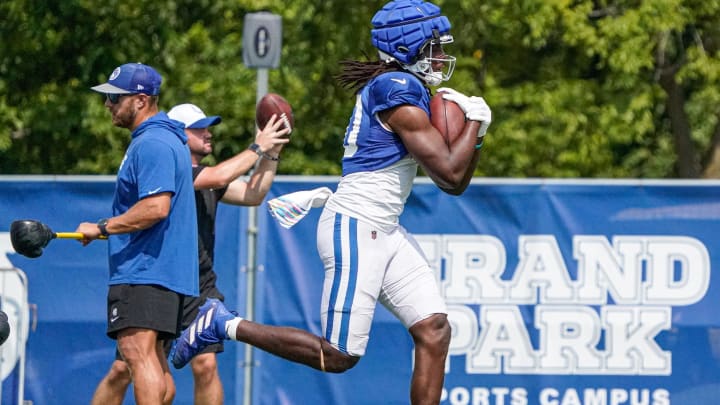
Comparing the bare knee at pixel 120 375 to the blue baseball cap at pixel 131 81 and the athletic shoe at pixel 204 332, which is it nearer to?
the athletic shoe at pixel 204 332

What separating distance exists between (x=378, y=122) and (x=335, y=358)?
1.17 meters

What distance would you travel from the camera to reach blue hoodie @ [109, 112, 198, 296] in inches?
274

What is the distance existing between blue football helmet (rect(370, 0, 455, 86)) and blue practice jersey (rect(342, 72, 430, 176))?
0.47ft

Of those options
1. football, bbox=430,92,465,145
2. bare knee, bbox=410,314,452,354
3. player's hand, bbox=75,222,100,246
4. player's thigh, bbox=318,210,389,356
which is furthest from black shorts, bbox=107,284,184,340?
football, bbox=430,92,465,145

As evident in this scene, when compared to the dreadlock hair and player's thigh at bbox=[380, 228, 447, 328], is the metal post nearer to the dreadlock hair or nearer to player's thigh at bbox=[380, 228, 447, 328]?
the dreadlock hair

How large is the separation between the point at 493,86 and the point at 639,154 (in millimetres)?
3638

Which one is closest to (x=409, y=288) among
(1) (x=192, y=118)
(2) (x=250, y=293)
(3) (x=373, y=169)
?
(3) (x=373, y=169)

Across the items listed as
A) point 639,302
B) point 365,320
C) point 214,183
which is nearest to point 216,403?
point 214,183

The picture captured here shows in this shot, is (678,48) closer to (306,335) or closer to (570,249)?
(570,249)

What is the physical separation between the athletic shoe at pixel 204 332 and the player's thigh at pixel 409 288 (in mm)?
838

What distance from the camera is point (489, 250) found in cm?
922

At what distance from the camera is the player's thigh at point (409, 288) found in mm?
6781

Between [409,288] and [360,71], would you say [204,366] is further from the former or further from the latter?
[360,71]

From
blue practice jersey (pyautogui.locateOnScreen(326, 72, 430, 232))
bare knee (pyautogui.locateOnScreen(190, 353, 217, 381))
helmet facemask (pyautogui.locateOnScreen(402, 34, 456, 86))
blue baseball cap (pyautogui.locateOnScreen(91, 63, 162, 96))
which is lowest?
bare knee (pyautogui.locateOnScreen(190, 353, 217, 381))
